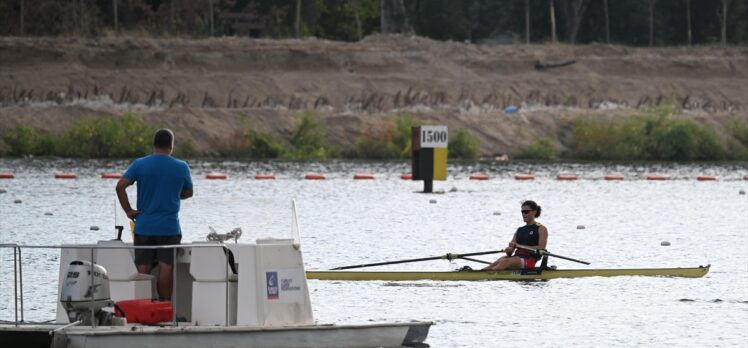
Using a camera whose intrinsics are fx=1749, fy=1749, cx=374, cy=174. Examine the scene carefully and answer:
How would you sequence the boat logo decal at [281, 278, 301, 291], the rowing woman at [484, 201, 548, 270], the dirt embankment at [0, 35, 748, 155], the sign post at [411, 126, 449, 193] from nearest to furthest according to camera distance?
the boat logo decal at [281, 278, 301, 291], the rowing woman at [484, 201, 548, 270], the sign post at [411, 126, 449, 193], the dirt embankment at [0, 35, 748, 155]

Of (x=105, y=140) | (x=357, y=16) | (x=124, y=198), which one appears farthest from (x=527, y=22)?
(x=124, y=198)

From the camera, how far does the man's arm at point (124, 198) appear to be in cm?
1703

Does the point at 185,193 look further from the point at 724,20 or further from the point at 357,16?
the point at 724,20

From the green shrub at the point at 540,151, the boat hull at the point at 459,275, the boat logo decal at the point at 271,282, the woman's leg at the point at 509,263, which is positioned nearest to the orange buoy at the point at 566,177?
the green shrub at the point at 540,151

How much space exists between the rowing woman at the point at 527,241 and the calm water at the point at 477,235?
0.37 m

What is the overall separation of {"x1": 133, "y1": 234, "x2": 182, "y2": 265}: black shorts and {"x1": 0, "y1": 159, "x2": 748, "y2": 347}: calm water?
1.72 ft

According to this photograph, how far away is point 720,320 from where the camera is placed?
73.2 feet

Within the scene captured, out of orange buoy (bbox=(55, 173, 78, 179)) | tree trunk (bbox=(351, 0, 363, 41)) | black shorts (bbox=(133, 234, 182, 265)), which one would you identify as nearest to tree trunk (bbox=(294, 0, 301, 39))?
tree trunk (bbox=(351, 0, 363, 41))

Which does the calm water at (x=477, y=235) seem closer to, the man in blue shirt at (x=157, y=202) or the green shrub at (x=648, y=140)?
the man in blue shirt at (x=157, y=202)

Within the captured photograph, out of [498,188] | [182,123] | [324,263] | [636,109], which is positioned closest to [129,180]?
[324,263]

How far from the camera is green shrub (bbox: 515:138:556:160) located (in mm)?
74125

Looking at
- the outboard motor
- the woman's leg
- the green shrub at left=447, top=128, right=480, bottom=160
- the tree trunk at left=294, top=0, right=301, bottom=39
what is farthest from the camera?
the tree trunk at left=294, top=0, right=301, bottom=39

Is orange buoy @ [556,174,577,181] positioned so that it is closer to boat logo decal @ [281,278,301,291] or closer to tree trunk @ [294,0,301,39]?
tree trunk @ [294,0,301,39]

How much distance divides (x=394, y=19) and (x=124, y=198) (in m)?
72.6
